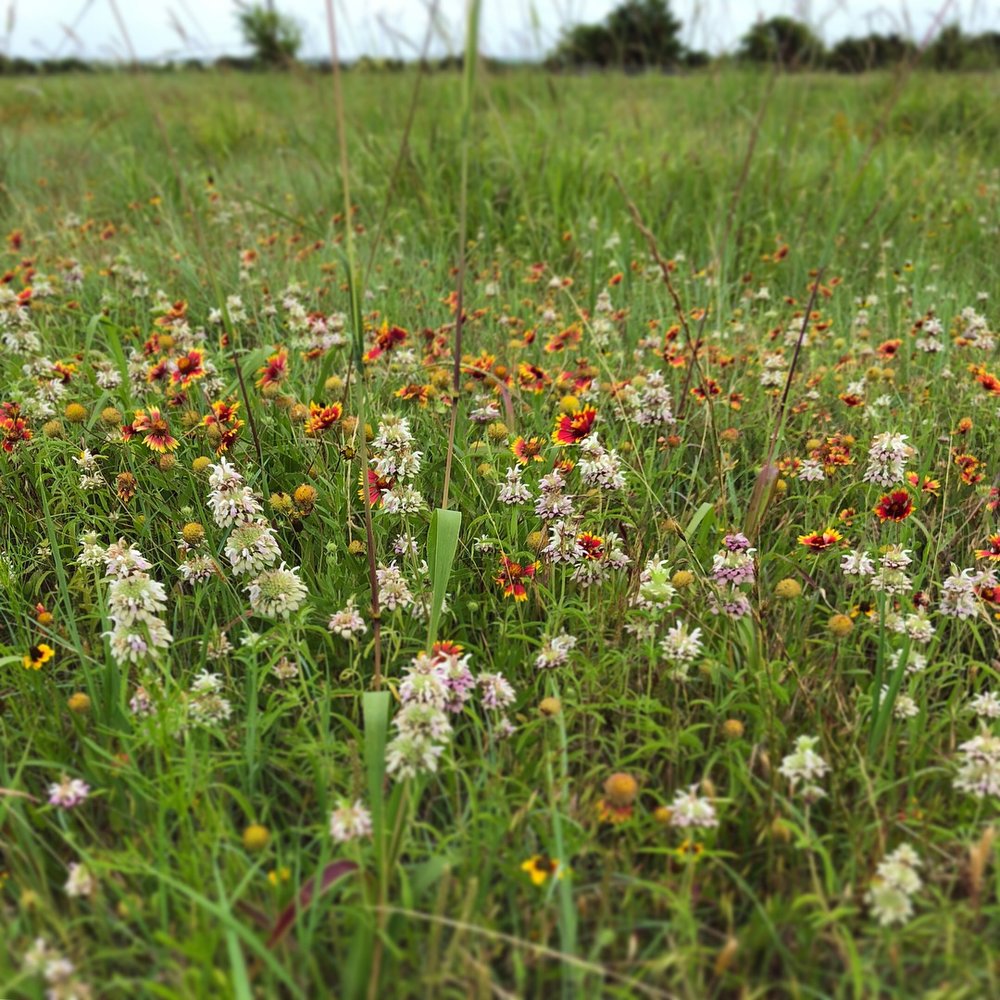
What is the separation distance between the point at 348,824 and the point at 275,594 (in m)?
0.49

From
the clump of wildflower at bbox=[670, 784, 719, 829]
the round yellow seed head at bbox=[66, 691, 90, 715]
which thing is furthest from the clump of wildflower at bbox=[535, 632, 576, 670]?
the round yellow seed head at bbox=[66, 691, 90, 715]

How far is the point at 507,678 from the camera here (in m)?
1.50

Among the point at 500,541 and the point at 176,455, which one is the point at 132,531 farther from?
the point at 500,541

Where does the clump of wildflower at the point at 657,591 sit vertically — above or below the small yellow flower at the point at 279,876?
above

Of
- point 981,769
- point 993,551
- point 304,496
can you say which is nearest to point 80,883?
point 304,496

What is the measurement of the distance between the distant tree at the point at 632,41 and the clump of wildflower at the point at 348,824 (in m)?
5.69

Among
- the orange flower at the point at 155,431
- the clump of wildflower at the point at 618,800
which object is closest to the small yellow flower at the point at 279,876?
the clump of wildflower at the point at 618,800

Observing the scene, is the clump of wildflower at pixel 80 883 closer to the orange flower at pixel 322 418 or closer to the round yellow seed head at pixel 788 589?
the orange flower at pixel 322 418

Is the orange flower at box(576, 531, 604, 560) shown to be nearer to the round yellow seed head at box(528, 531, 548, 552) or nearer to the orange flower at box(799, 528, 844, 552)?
the round yellow seed head at box(528, 531, 548, 552)

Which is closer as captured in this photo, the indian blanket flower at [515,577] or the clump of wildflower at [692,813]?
the clump of wildflower at [692,813]

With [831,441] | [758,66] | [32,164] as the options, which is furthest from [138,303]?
[758,66]

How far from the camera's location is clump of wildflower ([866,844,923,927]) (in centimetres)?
102

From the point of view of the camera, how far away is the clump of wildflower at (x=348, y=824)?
109 cm

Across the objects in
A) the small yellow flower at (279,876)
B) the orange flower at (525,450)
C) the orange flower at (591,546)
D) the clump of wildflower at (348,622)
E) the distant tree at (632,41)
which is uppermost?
the distant tree at (632,41)
